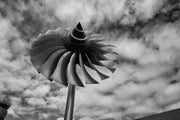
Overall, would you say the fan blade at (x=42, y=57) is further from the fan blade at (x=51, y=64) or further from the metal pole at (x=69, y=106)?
the metal pole at (x=69, y=106)

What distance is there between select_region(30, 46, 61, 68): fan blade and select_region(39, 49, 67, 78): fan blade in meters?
0.12

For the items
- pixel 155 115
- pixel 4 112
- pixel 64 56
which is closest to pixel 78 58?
pixel 64 56

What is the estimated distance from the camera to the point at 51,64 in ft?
20.4

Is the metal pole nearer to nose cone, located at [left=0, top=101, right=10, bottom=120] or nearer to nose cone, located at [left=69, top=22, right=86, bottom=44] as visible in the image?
nose cone, located at [left=69, top=22, right=86, bottom=44]

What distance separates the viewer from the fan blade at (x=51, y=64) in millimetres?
5883

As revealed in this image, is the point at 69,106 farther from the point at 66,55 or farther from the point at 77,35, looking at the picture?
the point at 77,35

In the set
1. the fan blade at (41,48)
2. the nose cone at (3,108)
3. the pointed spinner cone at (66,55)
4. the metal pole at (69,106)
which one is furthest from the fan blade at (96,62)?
the nose cone at (3,108)

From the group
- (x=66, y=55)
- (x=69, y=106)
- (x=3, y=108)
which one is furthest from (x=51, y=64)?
(x=3, y=108)

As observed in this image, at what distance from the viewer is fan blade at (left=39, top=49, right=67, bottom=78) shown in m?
5.88

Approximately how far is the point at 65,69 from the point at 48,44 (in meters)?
1.14

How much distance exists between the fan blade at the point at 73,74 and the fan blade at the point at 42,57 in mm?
666

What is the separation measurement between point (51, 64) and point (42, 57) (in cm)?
42

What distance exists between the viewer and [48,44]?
6.66 m

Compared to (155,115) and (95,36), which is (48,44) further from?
(155,115)
